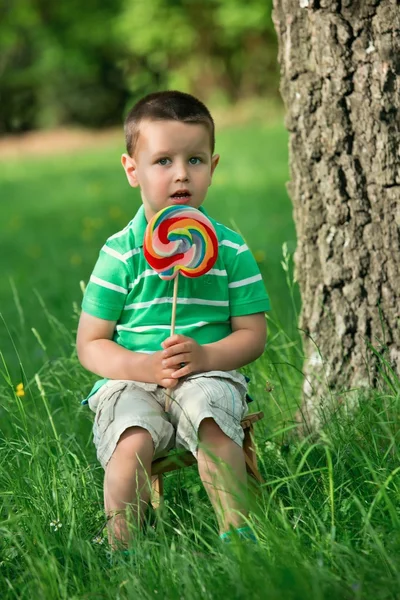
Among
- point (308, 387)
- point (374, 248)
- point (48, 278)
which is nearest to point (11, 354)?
point (48, 278)

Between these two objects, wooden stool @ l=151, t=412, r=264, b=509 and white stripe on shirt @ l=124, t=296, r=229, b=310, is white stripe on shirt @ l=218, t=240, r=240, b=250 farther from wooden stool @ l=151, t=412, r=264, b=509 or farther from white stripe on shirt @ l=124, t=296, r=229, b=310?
wooden stool @ l=151, t=412, r=264, b=509

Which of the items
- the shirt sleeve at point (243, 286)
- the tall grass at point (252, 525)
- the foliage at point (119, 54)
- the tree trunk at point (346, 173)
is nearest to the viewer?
the tall grass at point (252, 525)

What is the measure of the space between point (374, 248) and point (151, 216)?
2.66ft

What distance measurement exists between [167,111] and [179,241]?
0.41 meters

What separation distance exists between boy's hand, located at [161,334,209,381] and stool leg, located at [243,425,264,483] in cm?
26

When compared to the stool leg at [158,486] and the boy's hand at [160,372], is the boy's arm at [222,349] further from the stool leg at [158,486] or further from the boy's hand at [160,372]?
the stool leg at [158,486]

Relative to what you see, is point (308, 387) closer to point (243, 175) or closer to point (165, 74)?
point (243, 175)

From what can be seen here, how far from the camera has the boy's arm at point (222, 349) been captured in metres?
2.78

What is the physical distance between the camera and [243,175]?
12.2 m

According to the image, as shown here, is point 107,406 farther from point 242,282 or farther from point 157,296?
point 242,282

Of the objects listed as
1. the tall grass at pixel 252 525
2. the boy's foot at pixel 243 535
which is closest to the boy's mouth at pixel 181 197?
the tall grass at pixel 252 525

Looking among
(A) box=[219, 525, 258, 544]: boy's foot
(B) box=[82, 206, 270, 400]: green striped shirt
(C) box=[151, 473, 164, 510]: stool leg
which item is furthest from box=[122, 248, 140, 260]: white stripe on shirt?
(A) box=[219, 525, 258, 544]: boy's foot

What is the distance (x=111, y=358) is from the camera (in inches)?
114

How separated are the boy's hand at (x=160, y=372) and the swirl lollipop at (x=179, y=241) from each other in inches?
2.8
